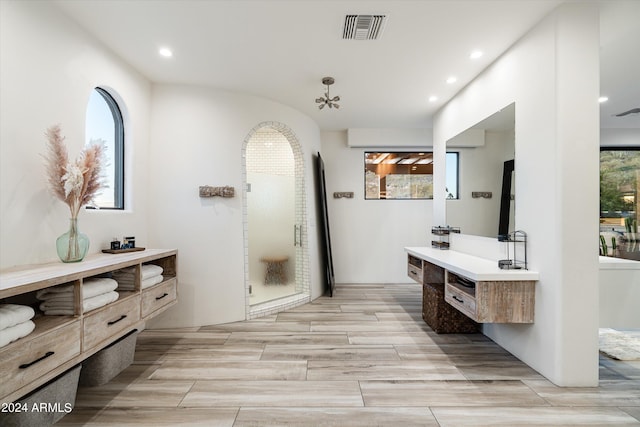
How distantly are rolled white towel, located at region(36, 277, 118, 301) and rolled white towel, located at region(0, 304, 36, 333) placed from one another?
0.87 feet

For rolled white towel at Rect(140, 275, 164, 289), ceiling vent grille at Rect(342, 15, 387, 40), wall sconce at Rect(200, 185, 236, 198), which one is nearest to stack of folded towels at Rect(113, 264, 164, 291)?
rolled white towel at Rect(140, 275, 164, 289)

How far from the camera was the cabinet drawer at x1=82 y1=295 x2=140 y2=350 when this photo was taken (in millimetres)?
1795

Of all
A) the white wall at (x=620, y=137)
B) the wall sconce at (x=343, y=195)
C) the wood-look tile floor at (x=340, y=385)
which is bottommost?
the wood-look tile floor at (x=340, y=385)

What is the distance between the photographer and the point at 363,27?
94.7 inches

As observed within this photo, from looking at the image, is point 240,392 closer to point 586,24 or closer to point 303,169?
point 303,169

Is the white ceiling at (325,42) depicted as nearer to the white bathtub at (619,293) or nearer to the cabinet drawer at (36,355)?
the white bathtub at (619,293)

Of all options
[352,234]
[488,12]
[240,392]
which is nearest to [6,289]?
[240,392]

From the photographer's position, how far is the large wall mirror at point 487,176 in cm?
277

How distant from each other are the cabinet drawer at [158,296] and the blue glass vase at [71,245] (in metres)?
0.55

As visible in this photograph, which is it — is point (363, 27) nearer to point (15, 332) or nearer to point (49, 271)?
point (49, 271)

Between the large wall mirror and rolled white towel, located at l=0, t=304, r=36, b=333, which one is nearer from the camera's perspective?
rolled white towel, located at l=0, t=304, r=36, b=333

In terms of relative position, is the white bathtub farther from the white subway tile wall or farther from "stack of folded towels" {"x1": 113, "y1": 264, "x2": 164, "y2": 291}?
"stack of folded towels" {"x1": 113, "y1": 264, "x2": 164, "y2": 291}

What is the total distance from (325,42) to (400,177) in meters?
3.42

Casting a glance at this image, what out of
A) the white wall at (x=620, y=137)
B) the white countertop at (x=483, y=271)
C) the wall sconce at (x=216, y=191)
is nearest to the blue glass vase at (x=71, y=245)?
the wall sconce at (x=216, y=191)
